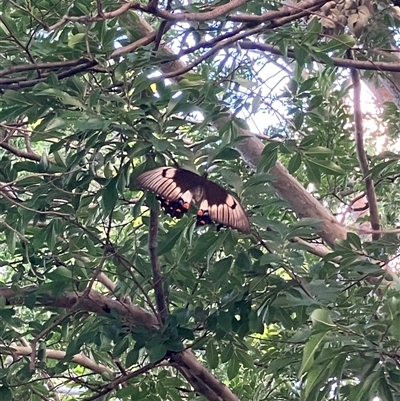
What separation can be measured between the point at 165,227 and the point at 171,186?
20.2 inches

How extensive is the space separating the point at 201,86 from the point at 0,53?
436 mm

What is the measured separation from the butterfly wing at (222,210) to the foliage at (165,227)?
0.04 metres

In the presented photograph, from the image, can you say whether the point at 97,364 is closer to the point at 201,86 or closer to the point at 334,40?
the point at 201,86

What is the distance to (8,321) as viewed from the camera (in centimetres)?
155

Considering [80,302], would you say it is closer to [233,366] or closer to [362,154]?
[233,366]

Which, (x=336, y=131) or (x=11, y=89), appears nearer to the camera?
(x=11, y=89)

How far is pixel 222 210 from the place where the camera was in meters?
1.29

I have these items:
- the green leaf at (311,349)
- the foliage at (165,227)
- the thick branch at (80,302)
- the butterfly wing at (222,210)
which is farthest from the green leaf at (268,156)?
the green leaf at (311,349)

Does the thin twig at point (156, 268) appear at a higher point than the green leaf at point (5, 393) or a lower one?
higher

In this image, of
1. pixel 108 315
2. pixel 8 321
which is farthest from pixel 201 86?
pixel 8 321

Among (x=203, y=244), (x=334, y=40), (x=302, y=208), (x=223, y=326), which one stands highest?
(x=334, y=40)

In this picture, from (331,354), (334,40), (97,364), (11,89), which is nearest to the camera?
(331,354)

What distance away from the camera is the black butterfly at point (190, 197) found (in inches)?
50.8

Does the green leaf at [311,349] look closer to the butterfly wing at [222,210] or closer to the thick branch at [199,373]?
the butterfly wing at [222,210]
